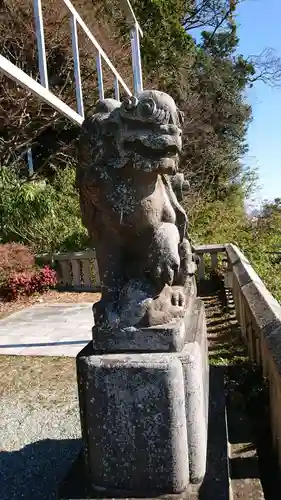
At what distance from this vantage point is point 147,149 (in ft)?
5.46

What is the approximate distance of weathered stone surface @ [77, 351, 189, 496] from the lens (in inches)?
64.3

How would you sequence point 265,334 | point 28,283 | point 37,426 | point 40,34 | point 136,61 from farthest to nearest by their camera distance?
point 28,283 < point 136,61 < point 40,34 < point 37,426 < point 265,334

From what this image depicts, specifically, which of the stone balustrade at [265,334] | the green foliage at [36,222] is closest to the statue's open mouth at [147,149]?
the stone balustrade at [265,334]

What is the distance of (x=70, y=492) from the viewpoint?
5.73ft

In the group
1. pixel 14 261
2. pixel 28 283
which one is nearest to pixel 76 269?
pixel 28 283

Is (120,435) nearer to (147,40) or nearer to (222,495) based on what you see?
(222,495)

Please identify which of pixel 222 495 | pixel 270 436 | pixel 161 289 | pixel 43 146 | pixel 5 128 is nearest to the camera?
pixel 222 495

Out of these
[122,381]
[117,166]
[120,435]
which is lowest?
[120,435]

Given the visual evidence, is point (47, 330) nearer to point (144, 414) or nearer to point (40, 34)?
point (40, 34)

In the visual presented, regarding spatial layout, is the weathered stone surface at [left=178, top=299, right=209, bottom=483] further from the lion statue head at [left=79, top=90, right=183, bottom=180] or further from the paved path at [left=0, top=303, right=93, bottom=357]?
the paved path at [left=0, top=303, right=93, bottom=357]

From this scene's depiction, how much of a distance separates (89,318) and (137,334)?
4903 millimetres

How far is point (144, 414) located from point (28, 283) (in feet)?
22.7

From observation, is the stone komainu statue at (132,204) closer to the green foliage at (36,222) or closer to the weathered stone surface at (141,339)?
the weathered stone surface at (141,339)

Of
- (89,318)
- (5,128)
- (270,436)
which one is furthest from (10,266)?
(270,436)
